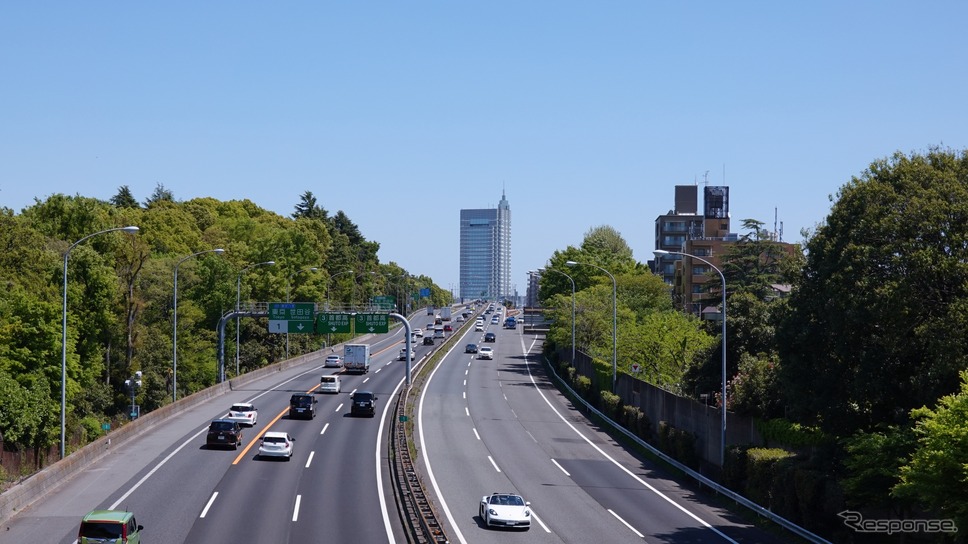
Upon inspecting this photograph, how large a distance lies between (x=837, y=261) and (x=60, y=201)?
56447mm

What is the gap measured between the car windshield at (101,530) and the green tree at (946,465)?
67.6 ft

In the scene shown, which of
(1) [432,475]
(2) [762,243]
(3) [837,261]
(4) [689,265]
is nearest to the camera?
(3) [837,261]

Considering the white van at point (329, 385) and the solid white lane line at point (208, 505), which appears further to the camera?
the white van at point (329, 385)

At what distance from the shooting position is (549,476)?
42.5 m

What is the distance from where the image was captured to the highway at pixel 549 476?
31.9 m

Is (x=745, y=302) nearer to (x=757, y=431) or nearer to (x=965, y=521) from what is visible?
(x=757, y=431)

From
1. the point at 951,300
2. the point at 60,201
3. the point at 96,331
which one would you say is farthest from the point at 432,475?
the point at 60,201

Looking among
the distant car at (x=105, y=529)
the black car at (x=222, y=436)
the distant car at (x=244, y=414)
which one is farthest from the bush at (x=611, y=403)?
the distant car at (x=105, y=529)

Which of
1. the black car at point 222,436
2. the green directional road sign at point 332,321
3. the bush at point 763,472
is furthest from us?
the green directional road sign at point 332,321

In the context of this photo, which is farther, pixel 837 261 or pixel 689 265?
pixel 689 265

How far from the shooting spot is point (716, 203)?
14500 cm

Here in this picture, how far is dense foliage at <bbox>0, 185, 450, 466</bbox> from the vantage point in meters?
53.7

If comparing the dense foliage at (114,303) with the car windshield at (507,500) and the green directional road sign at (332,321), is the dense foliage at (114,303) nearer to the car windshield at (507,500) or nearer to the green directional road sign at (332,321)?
the green directional road sign at (332,321)

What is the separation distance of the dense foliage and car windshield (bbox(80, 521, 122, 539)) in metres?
14.9
